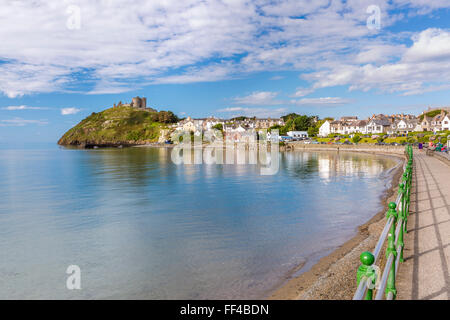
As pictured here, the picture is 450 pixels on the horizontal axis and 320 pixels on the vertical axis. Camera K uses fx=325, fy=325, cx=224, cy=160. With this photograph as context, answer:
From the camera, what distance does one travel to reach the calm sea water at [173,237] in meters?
12.1

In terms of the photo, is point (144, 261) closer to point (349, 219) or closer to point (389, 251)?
point (389, 251)

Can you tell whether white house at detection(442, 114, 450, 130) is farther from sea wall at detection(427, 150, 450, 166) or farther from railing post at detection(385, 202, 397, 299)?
railing post at detection(385, 202, 397, 299)

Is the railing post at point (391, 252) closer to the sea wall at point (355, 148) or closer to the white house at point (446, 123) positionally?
the sea wall at point (355, 148)

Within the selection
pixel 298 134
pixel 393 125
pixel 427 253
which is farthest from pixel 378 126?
pixel 427 253

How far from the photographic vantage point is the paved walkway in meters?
7.06

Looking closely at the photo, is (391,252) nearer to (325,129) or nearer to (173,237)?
(173,237)

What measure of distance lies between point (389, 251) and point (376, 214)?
1651 centimetres

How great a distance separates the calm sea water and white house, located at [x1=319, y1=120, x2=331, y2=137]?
137 meters

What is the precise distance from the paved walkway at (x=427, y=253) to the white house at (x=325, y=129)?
155 m

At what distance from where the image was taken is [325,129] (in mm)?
168500

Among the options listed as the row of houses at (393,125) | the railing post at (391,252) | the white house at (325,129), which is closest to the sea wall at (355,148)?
the row of houses at (393,125)

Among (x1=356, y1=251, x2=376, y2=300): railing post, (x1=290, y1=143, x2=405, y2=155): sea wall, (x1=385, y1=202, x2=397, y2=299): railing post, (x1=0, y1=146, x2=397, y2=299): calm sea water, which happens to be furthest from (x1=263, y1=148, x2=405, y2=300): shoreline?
(x1=290, y1=143, x2=405, y2=155): sea wall

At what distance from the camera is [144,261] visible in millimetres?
14641
